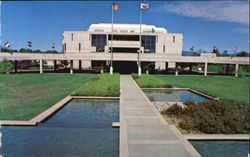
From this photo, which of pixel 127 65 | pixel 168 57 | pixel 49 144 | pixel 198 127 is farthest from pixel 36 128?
pixel 127 65

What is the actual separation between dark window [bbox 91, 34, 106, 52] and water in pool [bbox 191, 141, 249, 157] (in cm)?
5076

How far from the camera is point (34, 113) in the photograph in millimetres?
11641

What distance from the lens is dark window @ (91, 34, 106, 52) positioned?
5628cm

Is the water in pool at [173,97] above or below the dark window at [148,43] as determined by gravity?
below

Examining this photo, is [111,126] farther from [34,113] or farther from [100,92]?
[100,92]

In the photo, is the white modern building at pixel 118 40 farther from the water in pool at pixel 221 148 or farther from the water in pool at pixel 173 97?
the water in pool at pixel 221 148

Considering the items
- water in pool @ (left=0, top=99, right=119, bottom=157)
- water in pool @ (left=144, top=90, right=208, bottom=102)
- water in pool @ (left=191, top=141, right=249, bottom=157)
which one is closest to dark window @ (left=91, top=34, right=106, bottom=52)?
water in pool @ (left=144, top=90, right=208, bottom=102)

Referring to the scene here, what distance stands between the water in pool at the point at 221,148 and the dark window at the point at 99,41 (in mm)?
50756

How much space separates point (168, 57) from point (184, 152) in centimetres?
3897

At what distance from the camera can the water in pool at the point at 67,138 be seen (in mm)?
7098

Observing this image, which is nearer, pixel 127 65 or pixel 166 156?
pixel 166 156

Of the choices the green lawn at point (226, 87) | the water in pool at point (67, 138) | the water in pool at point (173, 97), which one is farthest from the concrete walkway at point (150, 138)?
the water in pool at point (173, 97)

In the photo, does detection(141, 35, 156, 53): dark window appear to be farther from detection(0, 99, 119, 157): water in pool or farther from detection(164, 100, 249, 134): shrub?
detection(164, 100, 249, 134): shrub

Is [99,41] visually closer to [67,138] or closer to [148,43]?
[148,43]
